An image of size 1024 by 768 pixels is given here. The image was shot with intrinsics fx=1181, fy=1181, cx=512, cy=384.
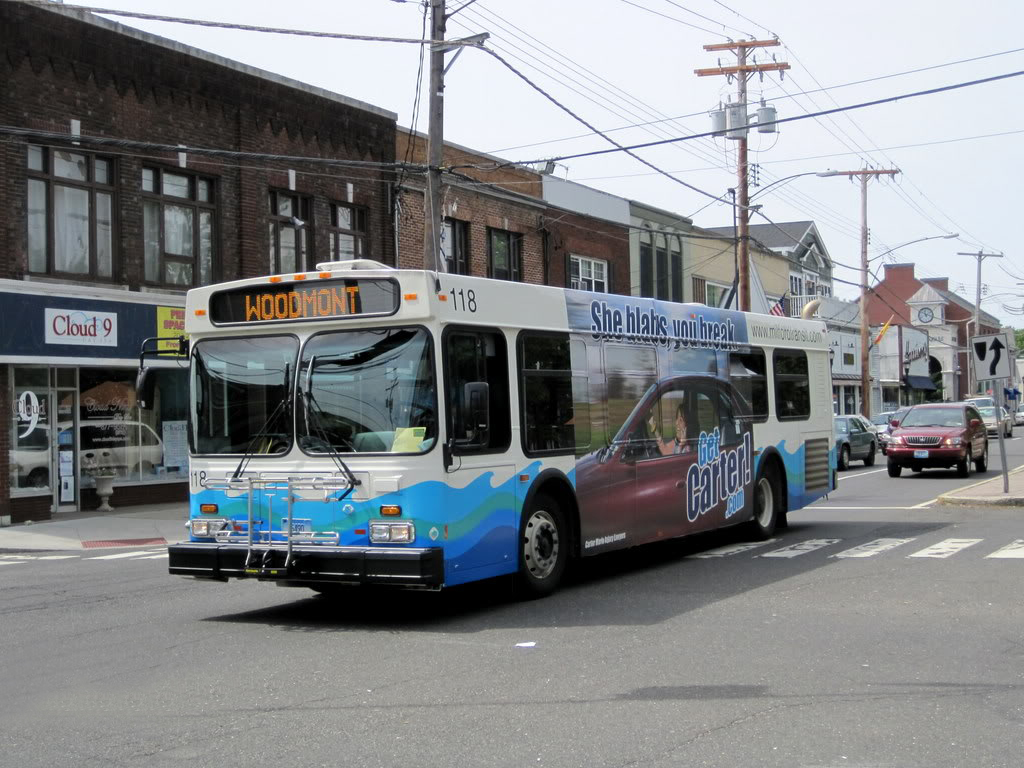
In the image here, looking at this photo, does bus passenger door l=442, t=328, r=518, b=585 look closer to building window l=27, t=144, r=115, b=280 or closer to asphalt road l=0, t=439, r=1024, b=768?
asphalt road l=0, t=439, r=1024, b=768

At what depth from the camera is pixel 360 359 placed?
31.6 feet

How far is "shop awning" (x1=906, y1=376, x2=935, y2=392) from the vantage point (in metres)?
80.5

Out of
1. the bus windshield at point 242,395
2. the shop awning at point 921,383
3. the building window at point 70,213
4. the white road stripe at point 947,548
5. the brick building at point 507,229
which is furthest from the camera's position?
the shop awning at point 921,383

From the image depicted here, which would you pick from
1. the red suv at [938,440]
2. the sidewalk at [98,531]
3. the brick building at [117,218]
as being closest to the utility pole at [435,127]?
Answer: the brick building at [117,218]

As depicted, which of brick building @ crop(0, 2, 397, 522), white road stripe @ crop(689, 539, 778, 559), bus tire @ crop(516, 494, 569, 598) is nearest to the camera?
bus tire @ crop(516, 494, 569, 598)

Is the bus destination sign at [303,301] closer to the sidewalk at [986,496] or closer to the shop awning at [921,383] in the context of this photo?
the sidewalk at [986,496]

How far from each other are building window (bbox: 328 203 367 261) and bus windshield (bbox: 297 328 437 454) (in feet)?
58.1

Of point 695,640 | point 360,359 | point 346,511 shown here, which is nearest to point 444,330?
point 360,359

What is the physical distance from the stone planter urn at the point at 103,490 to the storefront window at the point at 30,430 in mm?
1217

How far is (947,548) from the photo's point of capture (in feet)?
46.2

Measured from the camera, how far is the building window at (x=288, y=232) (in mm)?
25797

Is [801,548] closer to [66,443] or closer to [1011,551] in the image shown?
[1011,551]

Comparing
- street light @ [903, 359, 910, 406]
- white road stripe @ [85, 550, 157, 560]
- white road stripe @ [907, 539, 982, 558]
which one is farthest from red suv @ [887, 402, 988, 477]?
street light @ [903, 359, 910, 406]

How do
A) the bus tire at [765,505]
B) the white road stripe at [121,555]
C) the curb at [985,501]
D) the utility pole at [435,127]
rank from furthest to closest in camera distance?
the utility pole at [435,127]
the curb at [985,501]
the white road stripe at [121,555]
the bus tire at [765,505]
